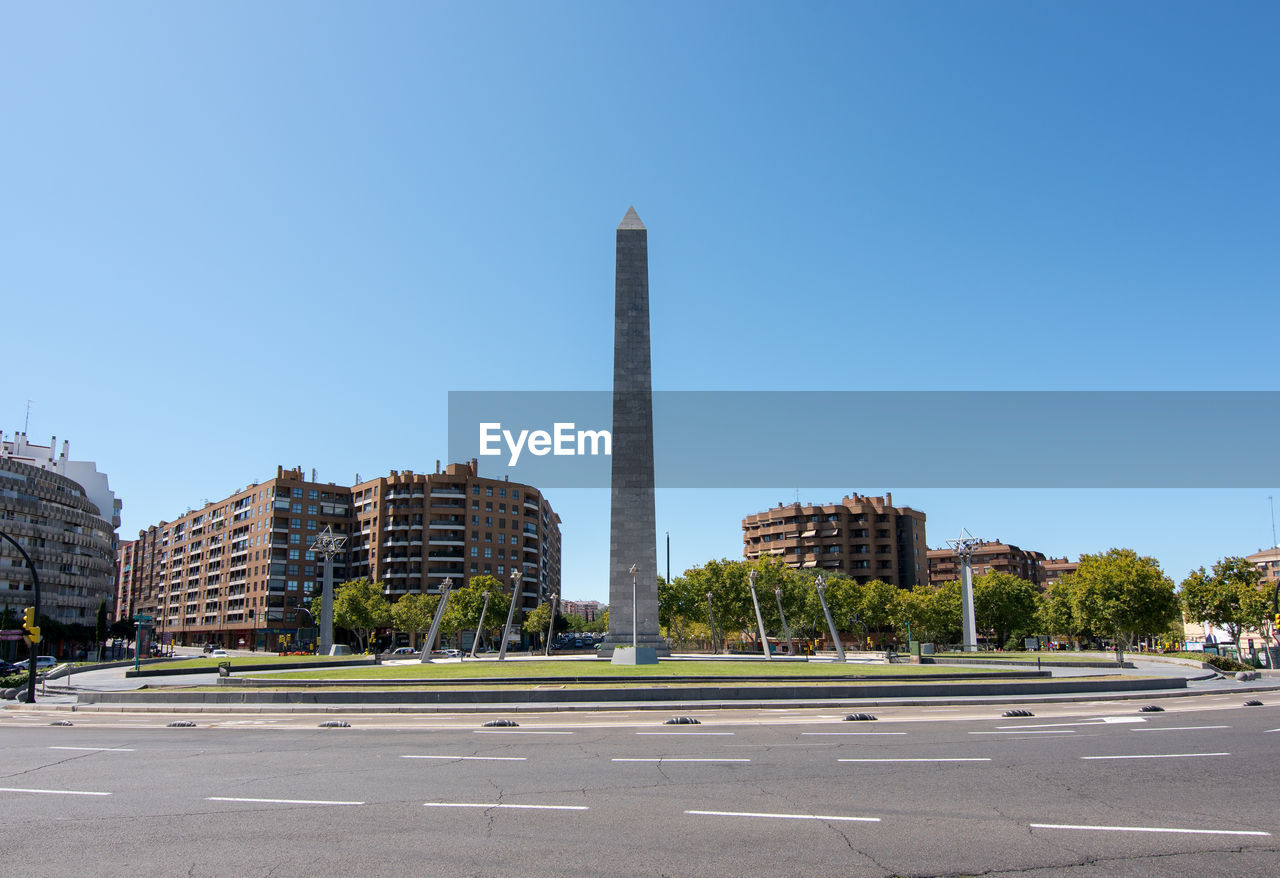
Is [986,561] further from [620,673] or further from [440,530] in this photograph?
[620,673]

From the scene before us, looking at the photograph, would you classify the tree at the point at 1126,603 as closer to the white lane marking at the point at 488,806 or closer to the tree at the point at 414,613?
the white lane marking at the point at 488,806

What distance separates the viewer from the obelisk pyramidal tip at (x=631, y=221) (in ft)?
164

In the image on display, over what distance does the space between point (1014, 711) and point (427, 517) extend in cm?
10348

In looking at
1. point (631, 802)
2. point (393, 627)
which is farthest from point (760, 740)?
point (393, 627)

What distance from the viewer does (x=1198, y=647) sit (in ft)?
363

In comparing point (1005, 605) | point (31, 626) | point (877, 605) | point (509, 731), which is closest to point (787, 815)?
point (509, 731)

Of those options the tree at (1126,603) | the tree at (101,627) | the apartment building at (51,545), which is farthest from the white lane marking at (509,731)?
the tree at (101,627)

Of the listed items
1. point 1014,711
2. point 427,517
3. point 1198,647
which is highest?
point 427,517

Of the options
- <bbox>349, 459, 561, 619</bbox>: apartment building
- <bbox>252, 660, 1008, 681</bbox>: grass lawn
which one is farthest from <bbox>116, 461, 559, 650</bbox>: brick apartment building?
<bbox>252, 660, 1008, 681</bbox>: grass lawn

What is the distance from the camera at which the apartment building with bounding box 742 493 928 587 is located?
426 feet

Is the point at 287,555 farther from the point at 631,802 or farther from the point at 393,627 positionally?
the point at 631,802

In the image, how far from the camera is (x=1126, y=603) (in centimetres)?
6244

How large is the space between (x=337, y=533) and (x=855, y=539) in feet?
244

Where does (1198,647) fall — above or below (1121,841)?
below
